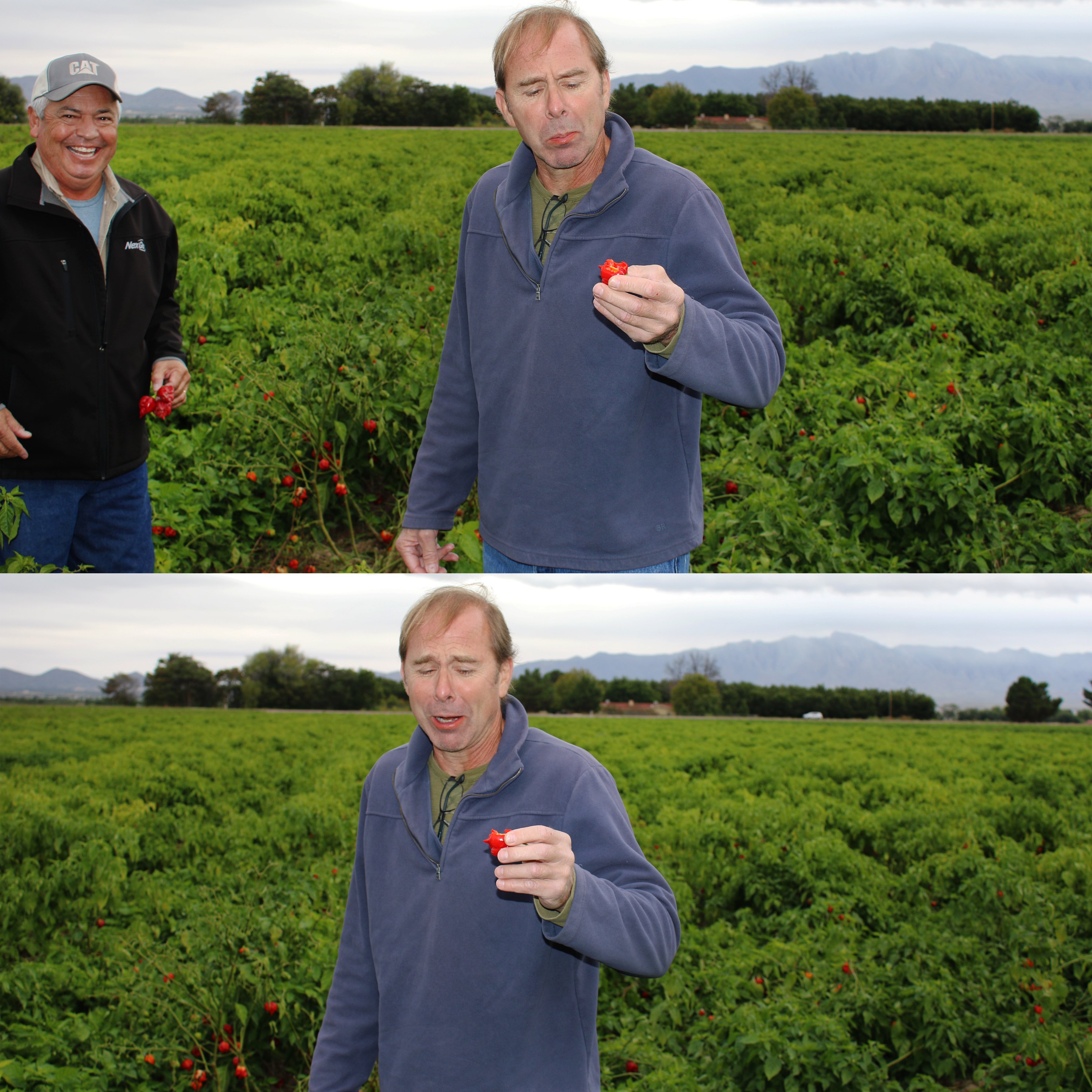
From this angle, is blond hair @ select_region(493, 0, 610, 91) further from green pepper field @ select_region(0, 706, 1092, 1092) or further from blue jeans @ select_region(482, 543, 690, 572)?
green pepper field @ select_region(0, 706, 1092, 1092)

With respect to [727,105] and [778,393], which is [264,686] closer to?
[778,393]

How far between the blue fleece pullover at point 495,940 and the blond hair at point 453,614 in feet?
0.54

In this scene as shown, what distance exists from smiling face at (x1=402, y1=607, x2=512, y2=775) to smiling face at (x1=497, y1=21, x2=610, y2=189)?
103 cm

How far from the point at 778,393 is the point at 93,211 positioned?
4107 mm

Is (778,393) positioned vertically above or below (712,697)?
above

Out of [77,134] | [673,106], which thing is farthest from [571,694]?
[673,106]

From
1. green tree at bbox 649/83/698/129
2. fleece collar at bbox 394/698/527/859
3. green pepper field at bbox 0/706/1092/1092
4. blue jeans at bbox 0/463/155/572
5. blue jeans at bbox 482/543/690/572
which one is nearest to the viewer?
fleece collar at bbox 394/698/527/859

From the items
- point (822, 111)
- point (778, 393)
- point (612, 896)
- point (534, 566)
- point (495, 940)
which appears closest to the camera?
point (612, 896)

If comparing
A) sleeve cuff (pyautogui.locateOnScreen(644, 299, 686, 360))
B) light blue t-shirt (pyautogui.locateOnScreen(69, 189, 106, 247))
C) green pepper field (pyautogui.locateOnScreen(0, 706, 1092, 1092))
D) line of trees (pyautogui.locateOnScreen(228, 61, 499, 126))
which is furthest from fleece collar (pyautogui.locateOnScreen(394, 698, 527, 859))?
line of trees (pyautogui.locateOnScreen(228, 61, 499, 126))

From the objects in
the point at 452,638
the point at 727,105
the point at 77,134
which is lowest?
the point at 452,638

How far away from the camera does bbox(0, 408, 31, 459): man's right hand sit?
2.72 meters

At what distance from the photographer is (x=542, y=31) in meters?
1.92

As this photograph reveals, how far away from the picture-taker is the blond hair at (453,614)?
1981mm

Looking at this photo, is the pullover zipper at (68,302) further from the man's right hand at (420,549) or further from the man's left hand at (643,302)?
the man's left hand at (643,302)
